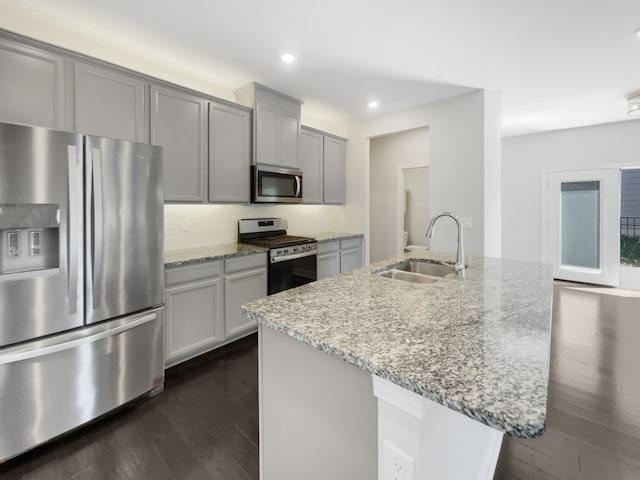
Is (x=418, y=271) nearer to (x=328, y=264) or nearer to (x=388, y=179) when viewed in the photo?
(x=328, y=264)

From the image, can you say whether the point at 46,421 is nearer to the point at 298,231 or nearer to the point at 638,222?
the point at 298,231

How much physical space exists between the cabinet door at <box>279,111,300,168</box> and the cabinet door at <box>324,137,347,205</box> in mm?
705

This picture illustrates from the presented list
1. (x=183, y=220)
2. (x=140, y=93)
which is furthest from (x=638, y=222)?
(x=140, y=93)

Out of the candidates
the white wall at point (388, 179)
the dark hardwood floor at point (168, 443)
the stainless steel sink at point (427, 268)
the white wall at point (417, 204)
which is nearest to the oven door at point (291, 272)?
the dark hardwood floor at point (168, 443)

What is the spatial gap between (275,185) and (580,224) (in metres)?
5.28

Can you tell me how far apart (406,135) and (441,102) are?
135 centimetres

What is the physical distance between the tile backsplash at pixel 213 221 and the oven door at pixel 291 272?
2.24 ft

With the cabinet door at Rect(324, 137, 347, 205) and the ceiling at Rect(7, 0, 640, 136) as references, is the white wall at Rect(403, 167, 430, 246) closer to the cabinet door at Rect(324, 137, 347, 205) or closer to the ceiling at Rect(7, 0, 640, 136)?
the cabinet door at Rect(324, 137, 347, 205)

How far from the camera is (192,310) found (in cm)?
255

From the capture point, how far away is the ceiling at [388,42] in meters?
2.09

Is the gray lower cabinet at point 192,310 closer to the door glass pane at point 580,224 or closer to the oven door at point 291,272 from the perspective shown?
the oven door at point 291,272

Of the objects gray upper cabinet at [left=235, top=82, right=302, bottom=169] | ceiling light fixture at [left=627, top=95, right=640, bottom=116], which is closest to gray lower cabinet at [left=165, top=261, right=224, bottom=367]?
gray upper cabinet at [left=235, top=82, right=302, bottom=169]

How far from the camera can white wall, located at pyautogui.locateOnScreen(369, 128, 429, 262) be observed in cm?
501

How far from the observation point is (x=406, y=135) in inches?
200
